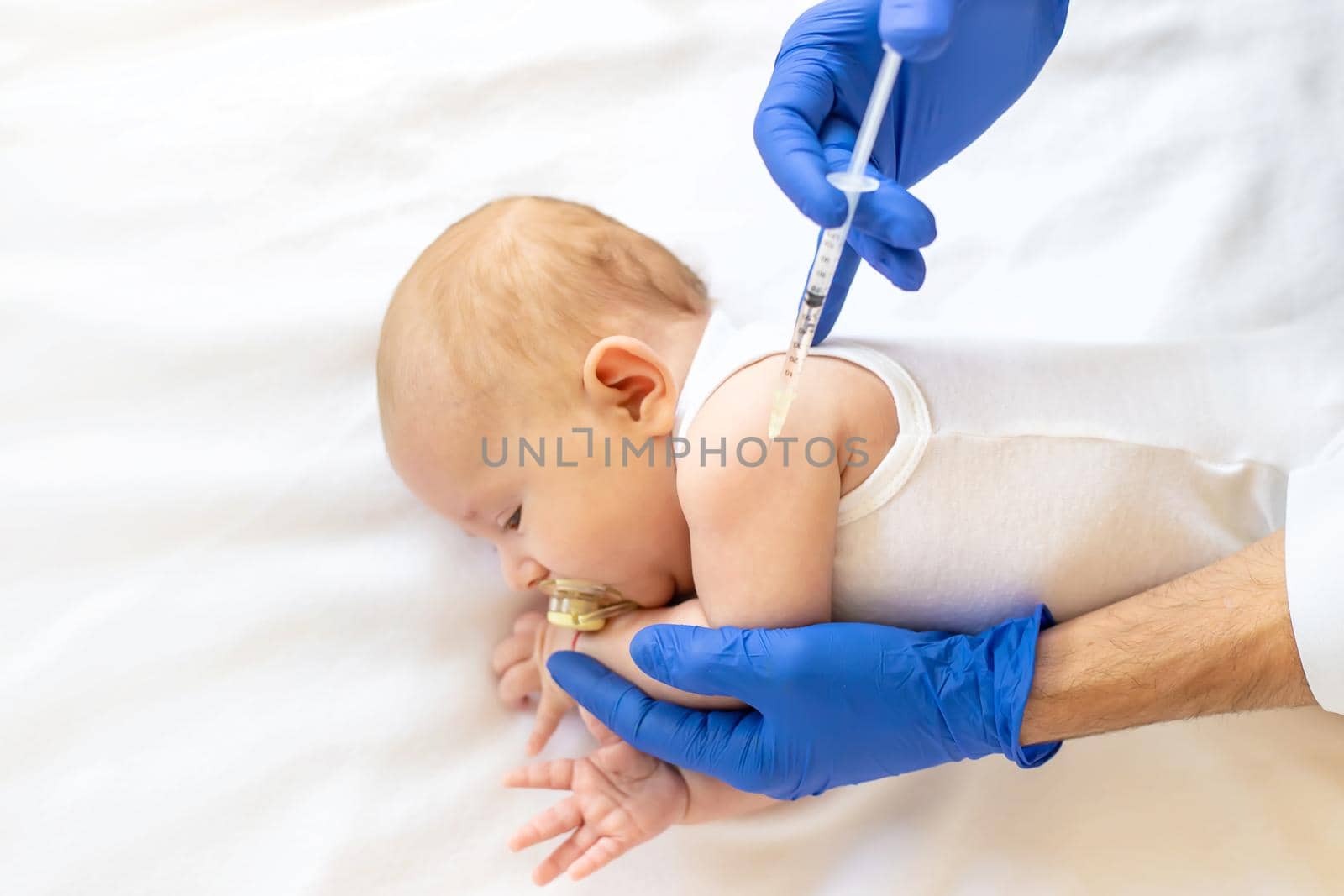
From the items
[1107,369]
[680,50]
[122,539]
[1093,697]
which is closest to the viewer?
[1093,697]

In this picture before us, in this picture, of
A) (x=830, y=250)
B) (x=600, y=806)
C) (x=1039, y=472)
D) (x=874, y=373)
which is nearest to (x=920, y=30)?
(x=830, y=250)

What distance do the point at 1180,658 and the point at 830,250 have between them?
548mm

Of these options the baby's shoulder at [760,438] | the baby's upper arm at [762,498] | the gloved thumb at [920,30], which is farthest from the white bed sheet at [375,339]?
the gloved thumb at [920,30]

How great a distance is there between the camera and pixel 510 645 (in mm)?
1528

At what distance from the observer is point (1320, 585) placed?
1.11 metres

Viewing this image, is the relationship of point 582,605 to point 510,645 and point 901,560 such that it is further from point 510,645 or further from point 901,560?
point 901,560

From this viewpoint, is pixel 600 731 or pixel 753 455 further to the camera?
pixel 600 731

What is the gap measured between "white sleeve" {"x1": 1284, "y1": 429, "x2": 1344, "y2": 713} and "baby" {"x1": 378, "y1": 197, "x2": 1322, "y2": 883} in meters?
0.13

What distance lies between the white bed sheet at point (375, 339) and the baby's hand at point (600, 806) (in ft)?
0.23

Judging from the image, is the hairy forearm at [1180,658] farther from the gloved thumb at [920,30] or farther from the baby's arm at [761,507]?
the gloved thumb at [920,30]

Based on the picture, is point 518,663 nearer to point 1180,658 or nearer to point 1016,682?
point 1016,682

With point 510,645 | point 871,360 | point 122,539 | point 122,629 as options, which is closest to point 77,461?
point 122,539

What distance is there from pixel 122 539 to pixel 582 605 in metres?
0.59

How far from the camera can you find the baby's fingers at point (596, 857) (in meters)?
1.29
